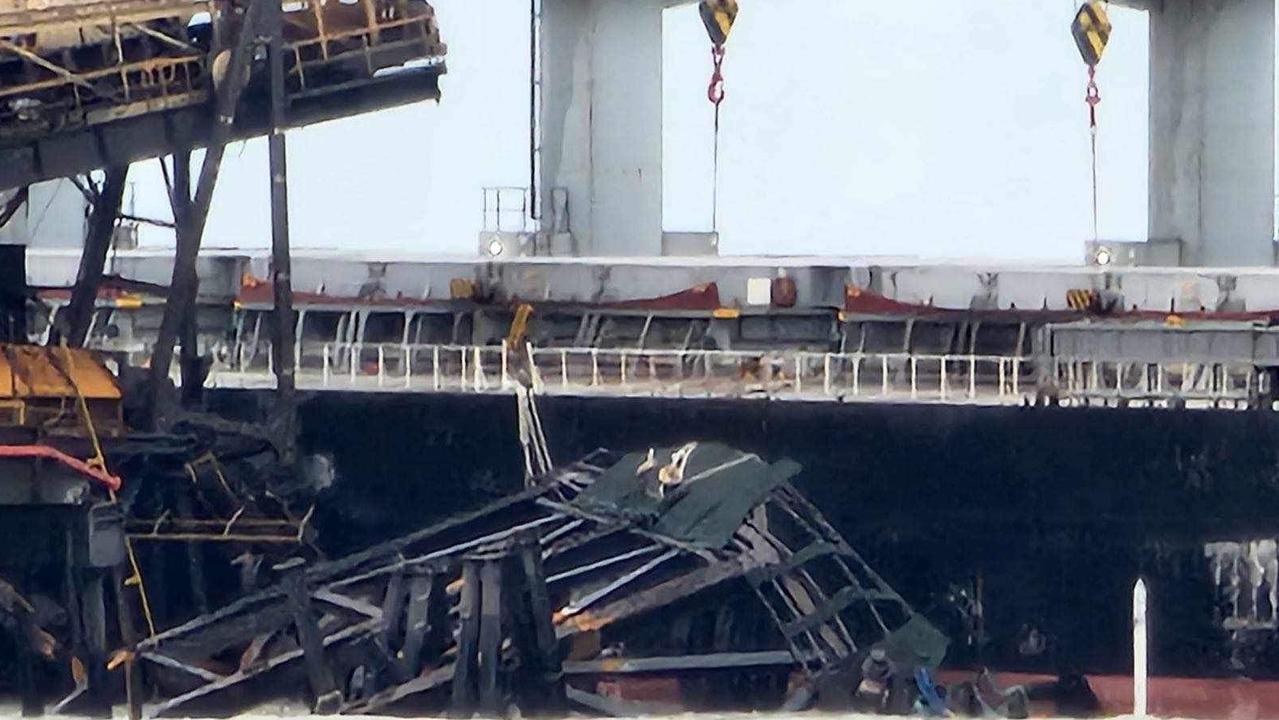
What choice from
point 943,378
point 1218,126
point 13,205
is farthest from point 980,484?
point 1218,126

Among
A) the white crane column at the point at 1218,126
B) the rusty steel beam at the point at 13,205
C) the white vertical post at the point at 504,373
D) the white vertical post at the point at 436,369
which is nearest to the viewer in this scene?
the rusty steel beam at the point at 13,205

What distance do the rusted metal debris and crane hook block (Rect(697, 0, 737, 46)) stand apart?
16.7 m

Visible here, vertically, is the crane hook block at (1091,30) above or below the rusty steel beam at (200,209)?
above

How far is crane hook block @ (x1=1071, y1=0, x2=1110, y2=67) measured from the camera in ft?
150

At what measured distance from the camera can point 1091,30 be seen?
150 ft

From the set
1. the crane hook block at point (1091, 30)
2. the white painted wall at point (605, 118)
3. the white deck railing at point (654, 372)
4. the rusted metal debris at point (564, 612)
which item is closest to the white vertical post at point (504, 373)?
the white deck railing at point (654, 372)

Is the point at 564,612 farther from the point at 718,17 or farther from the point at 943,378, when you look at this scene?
the point at 718,17

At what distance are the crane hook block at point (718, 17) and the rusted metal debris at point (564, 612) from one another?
16665mm

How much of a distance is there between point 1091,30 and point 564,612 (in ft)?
71.2

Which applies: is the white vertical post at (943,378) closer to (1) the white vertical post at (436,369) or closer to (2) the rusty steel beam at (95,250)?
(1) the white vertical post at (436,369)

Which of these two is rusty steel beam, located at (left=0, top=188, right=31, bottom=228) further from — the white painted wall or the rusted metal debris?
the white painted wall

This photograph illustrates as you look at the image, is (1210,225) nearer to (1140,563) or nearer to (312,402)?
(1140,563)

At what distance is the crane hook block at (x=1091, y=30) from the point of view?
45.6 m

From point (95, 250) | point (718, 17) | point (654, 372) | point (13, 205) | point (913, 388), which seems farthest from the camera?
point (718, 17)
